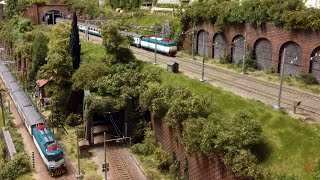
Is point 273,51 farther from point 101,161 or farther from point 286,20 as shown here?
point 101,161

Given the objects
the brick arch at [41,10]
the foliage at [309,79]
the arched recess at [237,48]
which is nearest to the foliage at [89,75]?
the arched recess at [237,48]

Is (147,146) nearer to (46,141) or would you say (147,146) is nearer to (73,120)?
(46,141)

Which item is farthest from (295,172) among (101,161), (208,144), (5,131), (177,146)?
(5,131)

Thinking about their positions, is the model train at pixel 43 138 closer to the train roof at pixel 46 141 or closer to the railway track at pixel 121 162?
the train roof at pixel 46 141

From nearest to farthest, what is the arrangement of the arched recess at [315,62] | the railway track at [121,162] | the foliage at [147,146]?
the railway track at [121,162], the foliage at [147,146], the arched recess at [315,62]

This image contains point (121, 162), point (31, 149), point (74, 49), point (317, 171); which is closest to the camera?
point (317, 171)

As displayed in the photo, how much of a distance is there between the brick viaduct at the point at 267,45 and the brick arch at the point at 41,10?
4804cm

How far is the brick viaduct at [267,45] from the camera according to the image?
120 ft

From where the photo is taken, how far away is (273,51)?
40094mm

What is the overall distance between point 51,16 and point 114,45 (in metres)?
54.8

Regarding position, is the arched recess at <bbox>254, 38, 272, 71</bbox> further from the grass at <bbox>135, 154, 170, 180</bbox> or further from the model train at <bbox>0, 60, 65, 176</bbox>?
the model train at <bbox>0, 60, 65, 176</bbox>

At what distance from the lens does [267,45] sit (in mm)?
41031

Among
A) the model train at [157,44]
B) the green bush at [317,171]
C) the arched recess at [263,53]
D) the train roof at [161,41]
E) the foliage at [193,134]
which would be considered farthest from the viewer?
the train roof at [161,41]

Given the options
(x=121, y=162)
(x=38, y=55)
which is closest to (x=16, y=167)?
(x=121, y=162)
